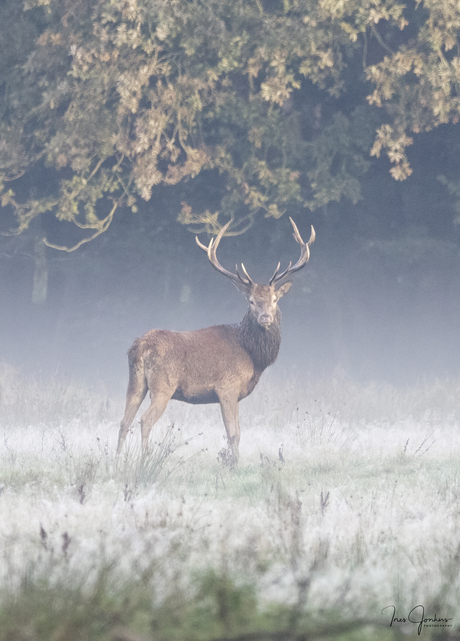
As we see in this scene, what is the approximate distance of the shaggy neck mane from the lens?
911 cm


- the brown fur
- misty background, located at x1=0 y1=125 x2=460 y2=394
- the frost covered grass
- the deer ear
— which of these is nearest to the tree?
misty background, located at x1=0 y1=125 x2=460 y2=394

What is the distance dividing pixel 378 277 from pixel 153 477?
8.59 m

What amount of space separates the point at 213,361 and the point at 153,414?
96 centimetres

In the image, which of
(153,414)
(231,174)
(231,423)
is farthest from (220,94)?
(153,414)

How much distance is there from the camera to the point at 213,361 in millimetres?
8938

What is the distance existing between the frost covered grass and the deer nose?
5.09ft

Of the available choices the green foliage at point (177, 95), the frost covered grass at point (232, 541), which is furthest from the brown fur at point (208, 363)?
the green foliage at point (177, 95)

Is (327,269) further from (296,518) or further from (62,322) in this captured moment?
(296,518)

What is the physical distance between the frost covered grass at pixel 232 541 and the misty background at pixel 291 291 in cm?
506

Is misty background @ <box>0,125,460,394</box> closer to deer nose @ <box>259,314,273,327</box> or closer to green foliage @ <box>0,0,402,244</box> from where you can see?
green foliage @ <box>0,0,402,244</box>

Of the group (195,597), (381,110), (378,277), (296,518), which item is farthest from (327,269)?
(195,597)

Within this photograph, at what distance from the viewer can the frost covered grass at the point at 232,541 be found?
2.92 metres

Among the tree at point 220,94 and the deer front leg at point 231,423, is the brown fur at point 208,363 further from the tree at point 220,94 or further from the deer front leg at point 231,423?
the tree at point 220,94
